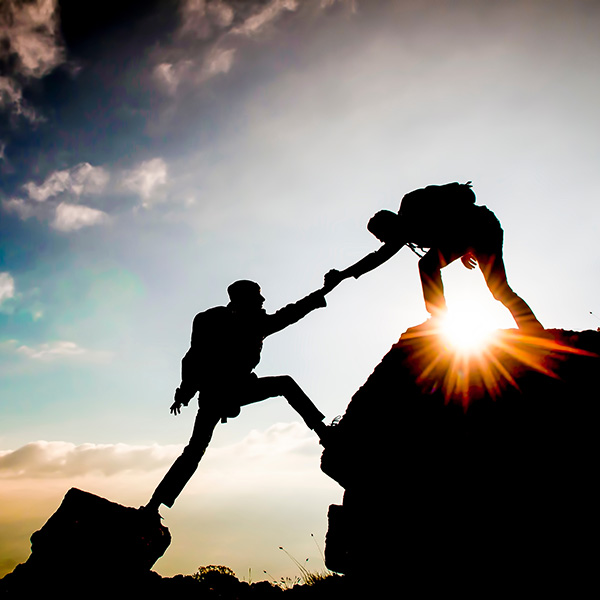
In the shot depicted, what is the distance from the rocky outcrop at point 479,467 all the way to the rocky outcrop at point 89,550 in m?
2.65

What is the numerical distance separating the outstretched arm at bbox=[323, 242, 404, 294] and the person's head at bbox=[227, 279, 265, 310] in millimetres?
1038

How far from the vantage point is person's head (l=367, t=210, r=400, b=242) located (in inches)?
205

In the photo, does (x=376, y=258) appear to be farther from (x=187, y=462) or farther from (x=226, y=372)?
(x=187, y=462)

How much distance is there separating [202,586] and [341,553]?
1.73 metres

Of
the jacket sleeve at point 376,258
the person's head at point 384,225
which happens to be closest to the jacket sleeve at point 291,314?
the jacket sleeve at point 376,258

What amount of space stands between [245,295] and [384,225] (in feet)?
7.44

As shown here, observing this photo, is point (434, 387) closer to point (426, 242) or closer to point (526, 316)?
point (526, 316)

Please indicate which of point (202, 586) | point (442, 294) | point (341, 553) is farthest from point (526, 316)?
point (202, 586)

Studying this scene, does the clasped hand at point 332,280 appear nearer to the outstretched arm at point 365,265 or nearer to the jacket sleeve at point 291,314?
the outstretched arm at point 365,265

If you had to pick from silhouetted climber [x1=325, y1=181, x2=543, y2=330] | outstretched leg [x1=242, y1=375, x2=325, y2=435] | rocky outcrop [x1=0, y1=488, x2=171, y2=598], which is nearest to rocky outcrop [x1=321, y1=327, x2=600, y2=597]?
silhouetted climber [x1=325, y1=181, x2=543, y2=330]

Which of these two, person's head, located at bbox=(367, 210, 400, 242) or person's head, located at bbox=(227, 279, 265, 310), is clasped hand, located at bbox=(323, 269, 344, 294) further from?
person's head, located at bbox=(227, 279, 265, 310)

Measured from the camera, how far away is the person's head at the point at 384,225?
5.21 meters

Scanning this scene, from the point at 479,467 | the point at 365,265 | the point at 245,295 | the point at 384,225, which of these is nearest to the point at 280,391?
the point at 245,295

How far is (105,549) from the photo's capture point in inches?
170
